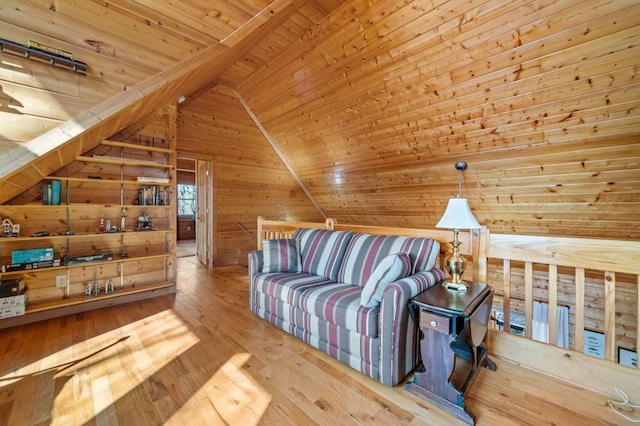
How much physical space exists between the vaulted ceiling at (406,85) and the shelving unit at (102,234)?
48 cm

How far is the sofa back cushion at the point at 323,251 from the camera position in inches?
105

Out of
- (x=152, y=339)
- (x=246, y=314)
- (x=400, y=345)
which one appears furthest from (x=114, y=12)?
(x=400, y=345)

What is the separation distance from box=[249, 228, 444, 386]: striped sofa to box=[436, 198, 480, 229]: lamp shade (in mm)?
353

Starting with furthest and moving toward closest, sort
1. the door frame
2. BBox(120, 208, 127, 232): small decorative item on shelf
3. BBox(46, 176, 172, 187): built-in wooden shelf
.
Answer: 1. the door frame
2. BBox(120, 208, 127, 232): small decorative item on shelf
3. BBox(46, 176, 172, 187): built-in wooden shelf

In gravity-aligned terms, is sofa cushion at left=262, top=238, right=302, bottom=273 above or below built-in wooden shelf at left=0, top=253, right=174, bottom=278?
above

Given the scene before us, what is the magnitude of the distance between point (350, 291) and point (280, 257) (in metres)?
0.93

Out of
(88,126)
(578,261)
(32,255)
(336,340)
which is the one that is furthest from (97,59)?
(578,261)

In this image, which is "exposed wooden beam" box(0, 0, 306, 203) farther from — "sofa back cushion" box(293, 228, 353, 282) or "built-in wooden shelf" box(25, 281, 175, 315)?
"sofa back cushion" box(293, 228, 353, 282)

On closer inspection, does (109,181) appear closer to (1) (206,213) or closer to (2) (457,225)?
(1) (206,213)

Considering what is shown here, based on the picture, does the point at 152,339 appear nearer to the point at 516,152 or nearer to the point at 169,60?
the point at 169,60

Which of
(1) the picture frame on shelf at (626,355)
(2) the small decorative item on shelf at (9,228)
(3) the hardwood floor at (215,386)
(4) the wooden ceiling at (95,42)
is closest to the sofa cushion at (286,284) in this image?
(3) the hardwood floor at (215,386)

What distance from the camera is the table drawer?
1.53 meters

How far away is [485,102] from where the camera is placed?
116 inches

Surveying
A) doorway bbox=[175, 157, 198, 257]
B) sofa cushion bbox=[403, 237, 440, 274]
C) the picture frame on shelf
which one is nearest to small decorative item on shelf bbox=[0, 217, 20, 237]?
sofa cushion bbox=[403, 237, 440, 274]
